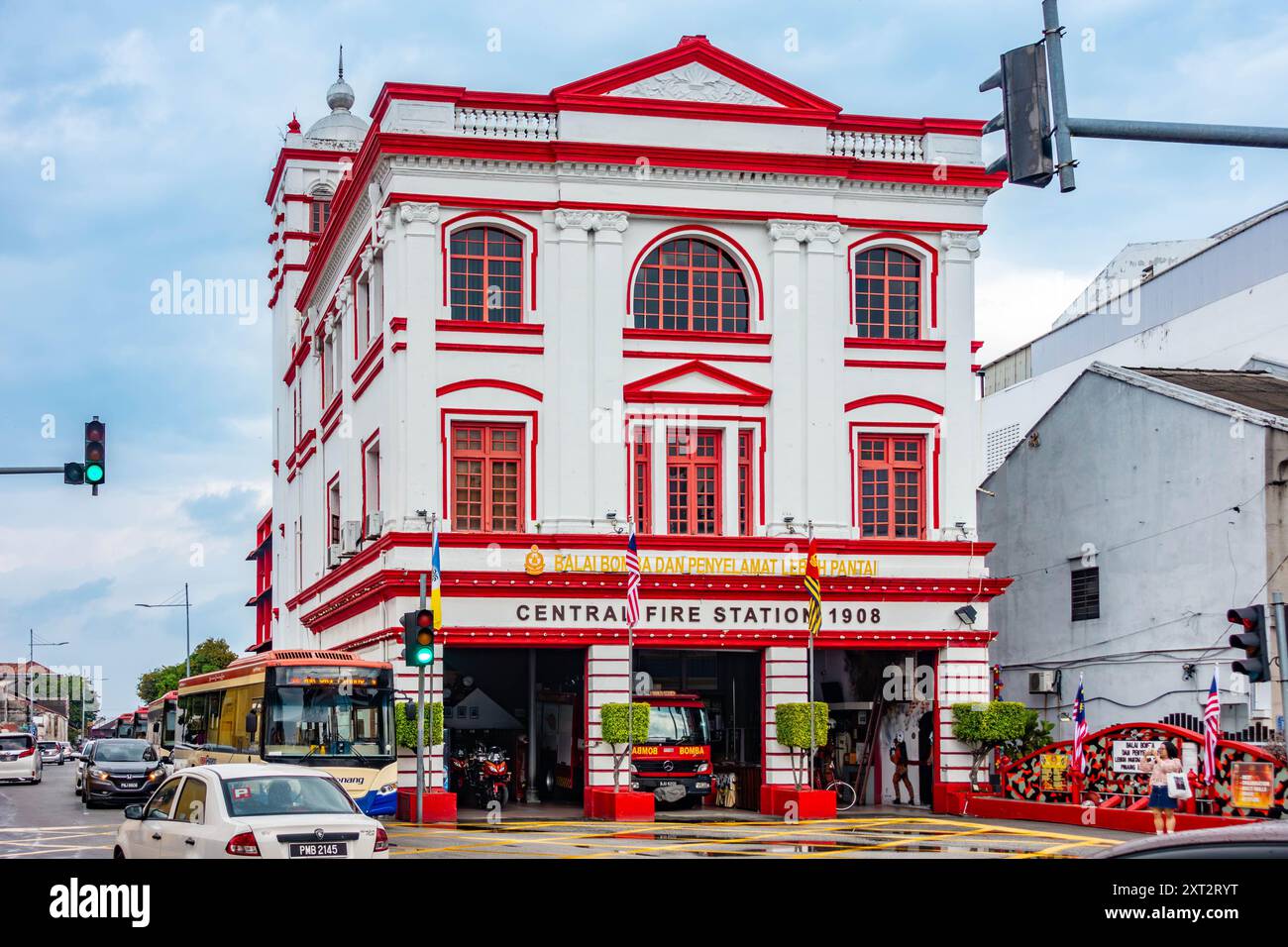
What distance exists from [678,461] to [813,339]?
4.28 metres

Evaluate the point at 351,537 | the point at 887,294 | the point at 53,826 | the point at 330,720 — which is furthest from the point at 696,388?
the point at 53,826

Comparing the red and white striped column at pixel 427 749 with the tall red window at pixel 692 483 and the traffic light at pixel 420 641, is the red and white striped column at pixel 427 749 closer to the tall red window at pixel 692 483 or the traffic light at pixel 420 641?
the traffic light at pixel 420 641

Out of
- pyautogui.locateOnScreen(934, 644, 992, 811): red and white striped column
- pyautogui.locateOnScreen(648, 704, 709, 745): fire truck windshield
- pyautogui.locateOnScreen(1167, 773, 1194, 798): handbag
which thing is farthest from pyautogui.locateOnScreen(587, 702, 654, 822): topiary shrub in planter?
pyautogui.locateOnScreen(1167, 773, 1194, 798): handbag

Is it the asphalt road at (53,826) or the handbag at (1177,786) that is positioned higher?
the handbag at (1177,786)

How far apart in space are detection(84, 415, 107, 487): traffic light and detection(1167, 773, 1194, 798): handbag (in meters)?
19.4

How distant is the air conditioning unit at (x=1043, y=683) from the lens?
4297 cm

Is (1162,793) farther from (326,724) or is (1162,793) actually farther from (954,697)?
(326,724)

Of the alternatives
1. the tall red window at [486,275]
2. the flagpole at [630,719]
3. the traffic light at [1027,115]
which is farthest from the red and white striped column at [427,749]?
the traffic light at [1027,115]

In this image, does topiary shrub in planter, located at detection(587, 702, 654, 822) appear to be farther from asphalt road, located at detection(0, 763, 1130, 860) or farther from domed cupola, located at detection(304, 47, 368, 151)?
domed cupola, located at detection(304, 47, 368, 151)

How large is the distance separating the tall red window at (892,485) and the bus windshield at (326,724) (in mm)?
13871

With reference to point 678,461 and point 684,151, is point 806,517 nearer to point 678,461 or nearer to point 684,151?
point 678,461

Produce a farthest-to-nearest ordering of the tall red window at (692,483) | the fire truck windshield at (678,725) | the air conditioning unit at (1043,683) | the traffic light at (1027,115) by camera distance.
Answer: the air conditioning unit at (1043,683) < the tall red window at (692,483) < the fire truck windshield at (678,725) < the traffic light at (1027,115)

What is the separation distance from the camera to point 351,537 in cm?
4022

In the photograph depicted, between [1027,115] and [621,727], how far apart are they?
2264 cm
